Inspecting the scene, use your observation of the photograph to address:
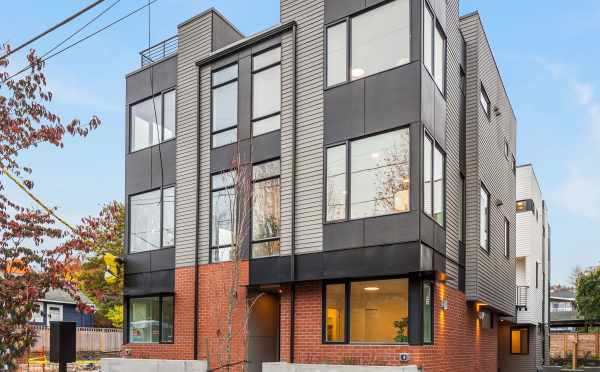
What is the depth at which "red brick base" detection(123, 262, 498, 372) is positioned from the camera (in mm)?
13633

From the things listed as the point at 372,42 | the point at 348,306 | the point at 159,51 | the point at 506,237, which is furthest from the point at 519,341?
the point at 159,51

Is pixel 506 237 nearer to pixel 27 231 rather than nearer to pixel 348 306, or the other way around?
pixel 348 306

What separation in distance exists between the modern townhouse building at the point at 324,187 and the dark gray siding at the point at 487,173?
7cm

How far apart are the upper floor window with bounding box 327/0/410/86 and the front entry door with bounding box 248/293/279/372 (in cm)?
609

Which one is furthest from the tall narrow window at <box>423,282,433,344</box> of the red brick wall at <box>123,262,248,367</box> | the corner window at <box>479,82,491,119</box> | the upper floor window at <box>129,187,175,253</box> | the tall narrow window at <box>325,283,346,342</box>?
the upper floor window at <box>129,187,175,253</box>

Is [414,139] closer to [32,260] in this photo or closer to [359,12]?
[359,12]

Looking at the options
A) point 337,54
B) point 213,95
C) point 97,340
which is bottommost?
point 97,340

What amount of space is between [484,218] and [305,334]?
705 cm

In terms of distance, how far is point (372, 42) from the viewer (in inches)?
564

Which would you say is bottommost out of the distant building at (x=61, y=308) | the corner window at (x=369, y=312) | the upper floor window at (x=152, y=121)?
the distant building at (x=61, y=308)

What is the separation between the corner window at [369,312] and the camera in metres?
13.4

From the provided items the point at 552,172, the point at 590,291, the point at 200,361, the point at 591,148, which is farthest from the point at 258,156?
the point at 552,172

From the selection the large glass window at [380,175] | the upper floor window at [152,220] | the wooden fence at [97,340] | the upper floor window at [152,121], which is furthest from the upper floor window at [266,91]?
the wooden fence at [97,340]

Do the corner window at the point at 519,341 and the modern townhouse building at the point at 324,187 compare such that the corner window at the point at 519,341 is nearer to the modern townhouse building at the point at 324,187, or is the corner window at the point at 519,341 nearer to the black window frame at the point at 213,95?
the modern townhouse building at the point at 324,187
